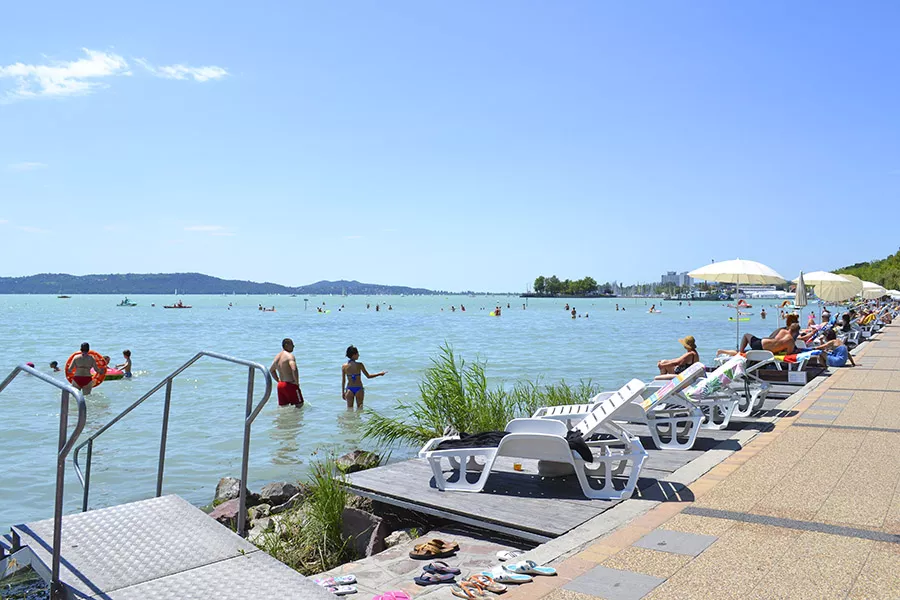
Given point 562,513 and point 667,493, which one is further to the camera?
point 667,493

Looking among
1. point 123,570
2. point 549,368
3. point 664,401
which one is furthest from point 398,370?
A: point 123,570

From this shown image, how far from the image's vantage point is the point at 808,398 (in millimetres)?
10734

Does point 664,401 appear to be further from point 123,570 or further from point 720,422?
point 123,570

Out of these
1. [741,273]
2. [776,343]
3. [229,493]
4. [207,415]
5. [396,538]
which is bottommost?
[207,415]

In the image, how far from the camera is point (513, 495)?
537 cm

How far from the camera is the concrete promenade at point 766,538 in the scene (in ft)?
11.4

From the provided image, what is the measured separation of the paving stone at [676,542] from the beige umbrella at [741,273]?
9.62 meters

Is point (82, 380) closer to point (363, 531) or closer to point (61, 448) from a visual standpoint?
point (363, 531)

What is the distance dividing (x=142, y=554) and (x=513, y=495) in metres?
2.73

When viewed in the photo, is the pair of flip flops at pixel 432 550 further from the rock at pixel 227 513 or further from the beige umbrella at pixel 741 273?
the beige umbrella at pixel 741 273

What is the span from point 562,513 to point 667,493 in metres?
1.02

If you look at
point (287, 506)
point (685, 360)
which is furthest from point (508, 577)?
point (685, 360)

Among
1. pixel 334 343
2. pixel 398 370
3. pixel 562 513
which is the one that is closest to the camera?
pixel 562 513

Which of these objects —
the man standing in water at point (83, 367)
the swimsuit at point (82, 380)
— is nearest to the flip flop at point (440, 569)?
the man standing in water at point (83, 367)
